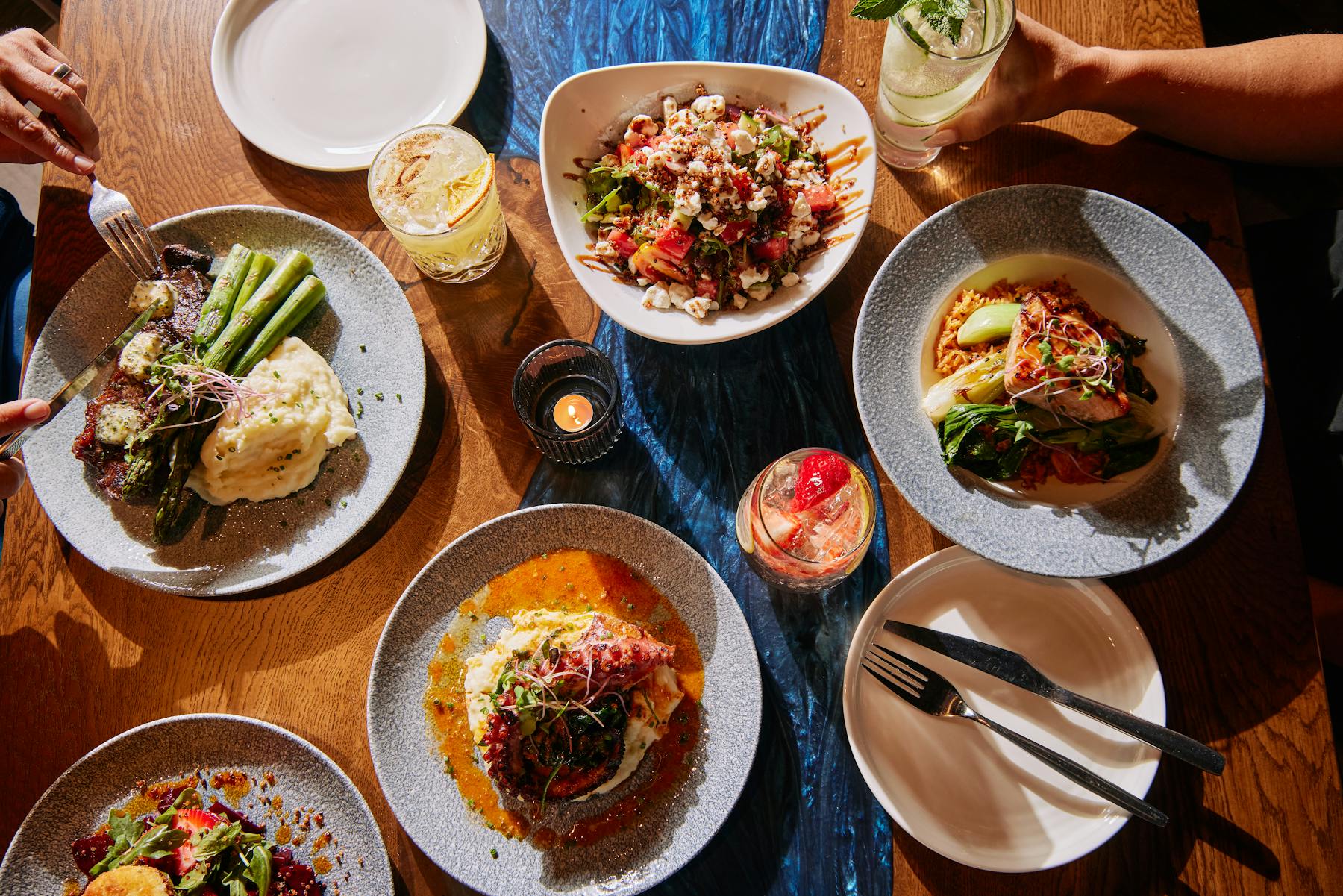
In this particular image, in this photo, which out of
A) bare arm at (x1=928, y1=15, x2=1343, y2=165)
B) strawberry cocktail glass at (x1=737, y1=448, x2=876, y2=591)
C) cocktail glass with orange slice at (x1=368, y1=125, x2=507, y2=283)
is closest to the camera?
strawberry cocktail glass at (x1=737, y1=448, x2=876, y2=591)

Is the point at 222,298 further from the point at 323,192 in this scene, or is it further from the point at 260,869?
the point at 260,869

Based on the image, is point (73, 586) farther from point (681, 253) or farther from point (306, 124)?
point (681, 253)

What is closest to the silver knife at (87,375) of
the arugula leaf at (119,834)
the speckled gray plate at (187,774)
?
the speckled gray plate at (187,774)

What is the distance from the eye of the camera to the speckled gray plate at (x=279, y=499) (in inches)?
91.0

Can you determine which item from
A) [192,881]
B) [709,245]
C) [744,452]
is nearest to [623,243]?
[709,245]

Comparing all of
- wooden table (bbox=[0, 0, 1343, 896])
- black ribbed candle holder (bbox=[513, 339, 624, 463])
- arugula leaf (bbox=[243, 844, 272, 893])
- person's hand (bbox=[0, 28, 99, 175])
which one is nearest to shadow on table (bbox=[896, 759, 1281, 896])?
wooden table (bbox=[0, 0, 1343, 896])

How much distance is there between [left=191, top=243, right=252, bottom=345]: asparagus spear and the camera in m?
2.44

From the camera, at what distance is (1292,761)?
2.20m

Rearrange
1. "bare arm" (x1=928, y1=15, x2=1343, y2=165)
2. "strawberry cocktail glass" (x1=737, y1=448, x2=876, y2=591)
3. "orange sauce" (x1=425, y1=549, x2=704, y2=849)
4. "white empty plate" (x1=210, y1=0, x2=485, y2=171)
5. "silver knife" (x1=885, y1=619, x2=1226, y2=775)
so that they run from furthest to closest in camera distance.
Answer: "white empty plate" (x1=210, y1=0, x2=485, y2=171) < "bare arm" (x1=928, y1=15, x2=1343, y2=165) < "orange sauce" (x1=425, y1=549, x2=704, y2=849) < "strawberry cocktail glass" (x1=737, y1=448, x2=876, y2=591) < "silver knife" (x1=885, y1=619, x2=1226, y2=775)

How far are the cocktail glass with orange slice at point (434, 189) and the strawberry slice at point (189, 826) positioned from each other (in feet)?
5.82

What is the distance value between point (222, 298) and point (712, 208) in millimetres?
1613

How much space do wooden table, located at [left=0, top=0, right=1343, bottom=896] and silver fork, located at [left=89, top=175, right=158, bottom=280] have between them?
0.74ft

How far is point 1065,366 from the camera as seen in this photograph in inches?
80.4

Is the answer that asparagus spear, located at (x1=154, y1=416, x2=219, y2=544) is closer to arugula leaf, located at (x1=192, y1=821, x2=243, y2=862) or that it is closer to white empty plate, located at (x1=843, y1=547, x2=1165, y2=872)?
arugula leaf, located at (x1=192, y1=821, x2=243, y2=862)
